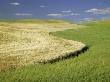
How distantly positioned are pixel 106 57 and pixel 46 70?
487 centimetres

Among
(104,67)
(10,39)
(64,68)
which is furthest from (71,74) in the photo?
(10,39)

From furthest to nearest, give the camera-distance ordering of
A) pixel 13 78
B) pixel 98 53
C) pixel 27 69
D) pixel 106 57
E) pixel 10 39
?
pixel 10 39 → pixel 98 53 → pixel 106 57 → pixel 27 69 → pixel 13 78

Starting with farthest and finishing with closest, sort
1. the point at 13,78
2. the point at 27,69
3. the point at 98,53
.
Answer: the point at 98,53 → the point at 27,69 → the point at 13,78

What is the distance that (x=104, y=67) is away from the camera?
14500 mm

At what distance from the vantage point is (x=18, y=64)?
14.5m

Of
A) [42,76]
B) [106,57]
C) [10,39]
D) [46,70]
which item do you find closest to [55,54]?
[106,57]

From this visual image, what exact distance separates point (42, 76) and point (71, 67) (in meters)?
2.04

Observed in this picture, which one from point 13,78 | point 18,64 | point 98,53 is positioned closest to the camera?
point 13,78

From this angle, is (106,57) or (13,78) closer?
(13,78)

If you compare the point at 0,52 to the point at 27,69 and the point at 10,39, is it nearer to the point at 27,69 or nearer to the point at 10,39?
the point at 27,69

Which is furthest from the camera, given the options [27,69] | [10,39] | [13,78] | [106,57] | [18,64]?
[10,39]

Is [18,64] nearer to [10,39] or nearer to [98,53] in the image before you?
[98,53]

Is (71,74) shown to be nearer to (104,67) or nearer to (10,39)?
(104,67)

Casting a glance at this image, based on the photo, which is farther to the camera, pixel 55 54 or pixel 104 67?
pixel 55 54
